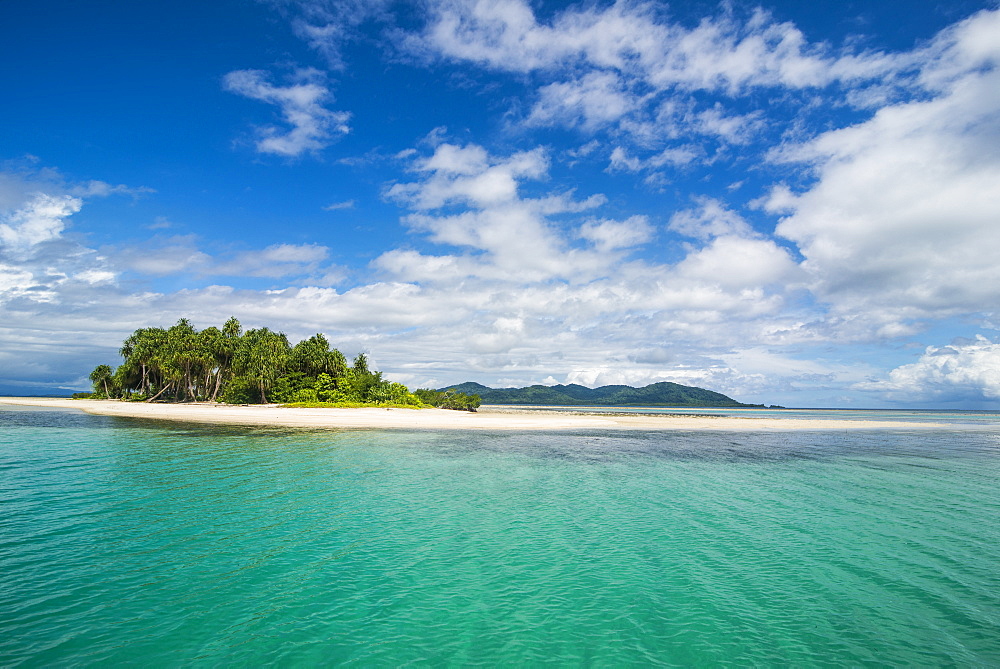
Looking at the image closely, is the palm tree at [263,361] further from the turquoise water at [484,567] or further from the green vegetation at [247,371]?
the turquoise water at [484,567]

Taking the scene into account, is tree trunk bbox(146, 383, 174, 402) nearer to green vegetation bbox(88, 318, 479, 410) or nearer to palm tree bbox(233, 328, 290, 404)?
green vegetation bbox(88, 318, 479, 410)

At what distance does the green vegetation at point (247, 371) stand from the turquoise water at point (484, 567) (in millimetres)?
64826

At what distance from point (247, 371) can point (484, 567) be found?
330 feet

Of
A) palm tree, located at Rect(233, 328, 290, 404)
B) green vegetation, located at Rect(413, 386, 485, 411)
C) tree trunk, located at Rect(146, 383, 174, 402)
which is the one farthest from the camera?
green vegetation, located at Rect(413, 386, 485, 411)

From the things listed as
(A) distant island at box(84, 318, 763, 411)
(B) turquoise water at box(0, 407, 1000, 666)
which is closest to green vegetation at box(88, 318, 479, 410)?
(A) distant island at box(84, 318, 763, 411)

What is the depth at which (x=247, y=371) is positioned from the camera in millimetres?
98500

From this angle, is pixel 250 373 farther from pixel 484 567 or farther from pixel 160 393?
pixel 484 567

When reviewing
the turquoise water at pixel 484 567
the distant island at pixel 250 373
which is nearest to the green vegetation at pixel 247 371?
the distant island at pixel 250 373

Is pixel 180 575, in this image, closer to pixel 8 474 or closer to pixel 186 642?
pixel 186 642

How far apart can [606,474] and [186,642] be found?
21.4 m

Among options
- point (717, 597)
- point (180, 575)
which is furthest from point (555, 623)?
point (180, 575)

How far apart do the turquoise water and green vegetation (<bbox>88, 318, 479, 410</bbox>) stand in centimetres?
6483

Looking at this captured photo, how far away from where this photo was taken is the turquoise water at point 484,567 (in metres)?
8.59

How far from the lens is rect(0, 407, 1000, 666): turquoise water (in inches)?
338
